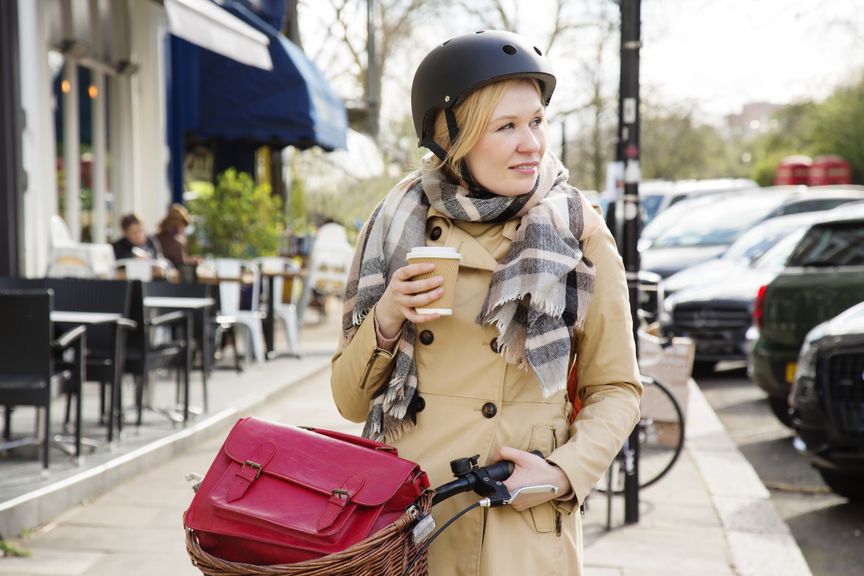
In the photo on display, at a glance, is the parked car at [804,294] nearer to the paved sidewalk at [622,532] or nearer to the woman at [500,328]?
the paved sidewalk at [622,532]

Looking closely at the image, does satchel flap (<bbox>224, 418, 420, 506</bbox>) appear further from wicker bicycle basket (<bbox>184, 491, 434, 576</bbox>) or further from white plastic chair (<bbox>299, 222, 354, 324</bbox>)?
white plastic chair (<bbox>299, 222, 354, 324</bbox>)

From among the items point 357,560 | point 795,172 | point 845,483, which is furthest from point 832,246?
point 795,172

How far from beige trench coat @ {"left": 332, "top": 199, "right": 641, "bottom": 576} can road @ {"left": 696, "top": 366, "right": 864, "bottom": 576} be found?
3.43 metres

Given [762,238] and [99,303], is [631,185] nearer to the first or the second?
[99,303]

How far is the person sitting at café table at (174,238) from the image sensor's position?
11.0 m

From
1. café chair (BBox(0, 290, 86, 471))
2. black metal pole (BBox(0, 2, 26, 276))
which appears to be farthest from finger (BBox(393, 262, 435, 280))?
black metal pole (BBox(0, 2, 26, 276))

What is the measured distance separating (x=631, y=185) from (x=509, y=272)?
3703 millimetres

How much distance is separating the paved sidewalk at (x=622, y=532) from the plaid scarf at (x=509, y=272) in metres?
2.75

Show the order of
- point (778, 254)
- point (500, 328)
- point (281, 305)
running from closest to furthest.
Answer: point (500, 328) < point (778, 254) < point (281, 305)

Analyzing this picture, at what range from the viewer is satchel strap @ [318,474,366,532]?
5.36 ft

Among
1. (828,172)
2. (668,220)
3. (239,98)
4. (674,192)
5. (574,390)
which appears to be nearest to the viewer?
(574,390)

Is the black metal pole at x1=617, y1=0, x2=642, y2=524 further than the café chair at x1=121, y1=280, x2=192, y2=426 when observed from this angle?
No

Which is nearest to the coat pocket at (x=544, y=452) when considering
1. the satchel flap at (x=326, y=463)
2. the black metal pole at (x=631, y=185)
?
the satchel flap at (x=326, y=463)

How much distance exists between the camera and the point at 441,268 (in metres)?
1.86
